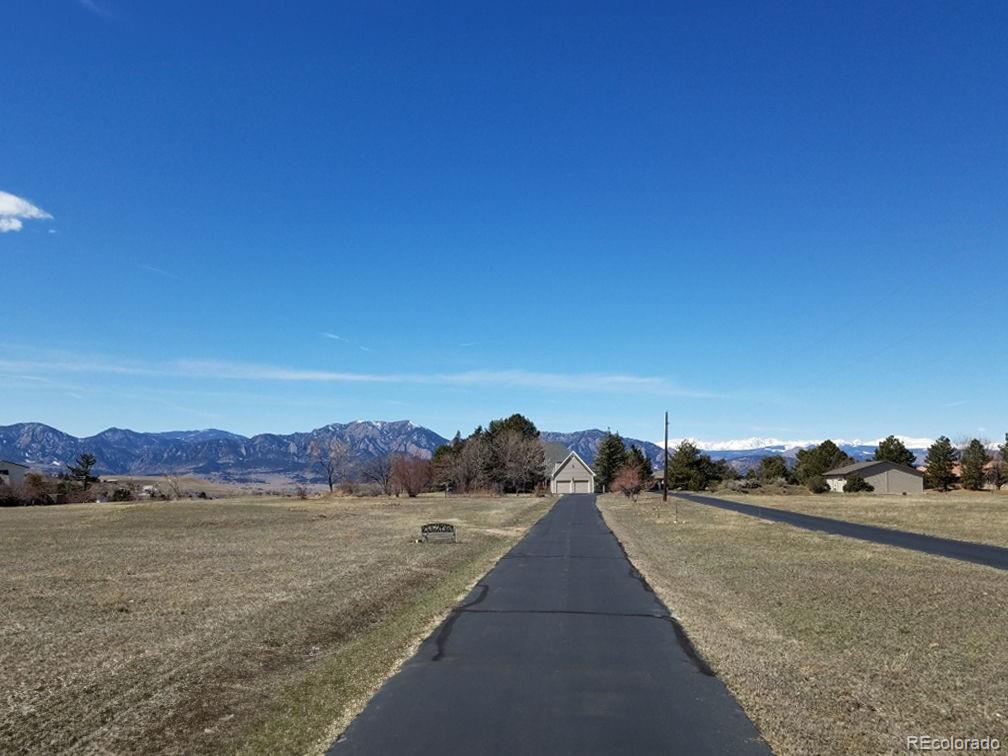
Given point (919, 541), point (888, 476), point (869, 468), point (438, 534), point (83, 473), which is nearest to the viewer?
point (919, 541)

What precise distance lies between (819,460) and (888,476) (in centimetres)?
1415

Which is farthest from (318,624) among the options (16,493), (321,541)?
(16,493)

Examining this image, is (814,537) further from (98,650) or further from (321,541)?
(98,650)

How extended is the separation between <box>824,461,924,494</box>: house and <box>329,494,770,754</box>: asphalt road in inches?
3771

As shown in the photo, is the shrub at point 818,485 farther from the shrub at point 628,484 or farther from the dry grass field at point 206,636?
the dry grass field at point 206,636

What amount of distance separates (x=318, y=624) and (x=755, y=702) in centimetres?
793

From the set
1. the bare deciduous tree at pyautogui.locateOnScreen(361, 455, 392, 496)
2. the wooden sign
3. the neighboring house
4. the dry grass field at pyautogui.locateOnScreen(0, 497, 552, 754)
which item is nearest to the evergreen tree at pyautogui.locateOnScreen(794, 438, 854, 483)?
the bare deciduous tree at pyautogui.locateOnScreen(361, 455, 392, 496)

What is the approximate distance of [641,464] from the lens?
118 m

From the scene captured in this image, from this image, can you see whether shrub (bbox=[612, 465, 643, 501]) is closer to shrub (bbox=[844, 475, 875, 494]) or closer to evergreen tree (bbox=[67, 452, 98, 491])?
shrub (bbox=[844, 475, 875, 494])

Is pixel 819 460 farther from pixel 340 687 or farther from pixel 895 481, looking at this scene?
pixel 340 687

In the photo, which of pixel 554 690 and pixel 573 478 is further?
pixel 573 478

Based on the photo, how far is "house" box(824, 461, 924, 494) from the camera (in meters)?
98.9

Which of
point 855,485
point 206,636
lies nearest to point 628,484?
point 855,485

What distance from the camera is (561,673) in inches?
367
